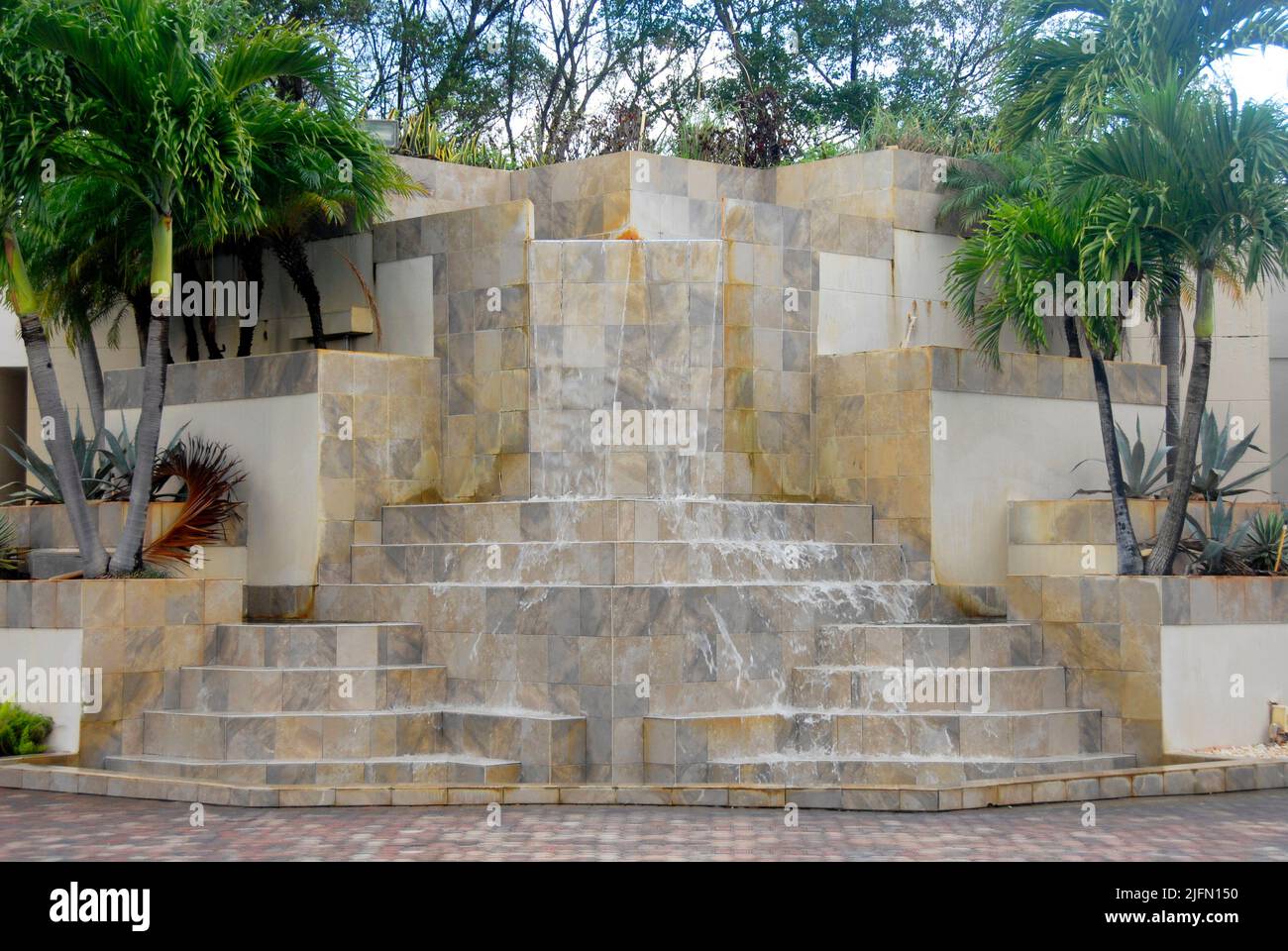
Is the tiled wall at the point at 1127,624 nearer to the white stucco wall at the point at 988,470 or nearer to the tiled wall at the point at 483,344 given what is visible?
the white stucco wall at the point at 988,470

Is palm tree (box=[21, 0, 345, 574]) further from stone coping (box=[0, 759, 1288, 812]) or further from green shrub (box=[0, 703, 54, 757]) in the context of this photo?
stone coping (box=[0, 759, 1288, 812])

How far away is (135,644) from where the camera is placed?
16.1 metres

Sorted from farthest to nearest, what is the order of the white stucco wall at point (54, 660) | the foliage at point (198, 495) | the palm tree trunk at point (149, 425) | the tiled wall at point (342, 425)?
the tiled wall at point (342, 425), the foliage at point (198, 495), the palm tree trunk at point (149, 425), the white stucco wall at point (54, 660)

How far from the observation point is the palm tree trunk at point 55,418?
16.5m

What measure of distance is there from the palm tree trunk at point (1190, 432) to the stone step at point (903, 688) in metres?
1.89

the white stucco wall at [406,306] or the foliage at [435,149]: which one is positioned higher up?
the foliage at [435,149]

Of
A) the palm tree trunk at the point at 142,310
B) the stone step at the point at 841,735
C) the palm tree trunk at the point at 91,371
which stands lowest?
the stone step at the point at 841,735

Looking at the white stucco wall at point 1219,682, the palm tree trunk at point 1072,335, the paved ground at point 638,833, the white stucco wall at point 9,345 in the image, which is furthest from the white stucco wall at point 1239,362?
the white stucco wall at point 9,345

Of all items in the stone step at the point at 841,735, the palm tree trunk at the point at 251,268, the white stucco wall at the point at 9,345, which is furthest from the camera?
the white stucco wall at the point at 9,345

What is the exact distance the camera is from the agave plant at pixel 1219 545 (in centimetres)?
1712

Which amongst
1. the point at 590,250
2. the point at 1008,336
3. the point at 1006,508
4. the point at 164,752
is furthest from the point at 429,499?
the point at 1008,336

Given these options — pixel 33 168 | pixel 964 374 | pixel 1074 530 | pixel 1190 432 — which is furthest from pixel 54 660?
pixel 1190 432

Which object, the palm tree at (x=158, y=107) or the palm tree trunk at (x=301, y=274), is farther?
the palm tree trunk at (x=301, y=274)

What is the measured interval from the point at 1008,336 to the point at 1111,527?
5.11 meters
